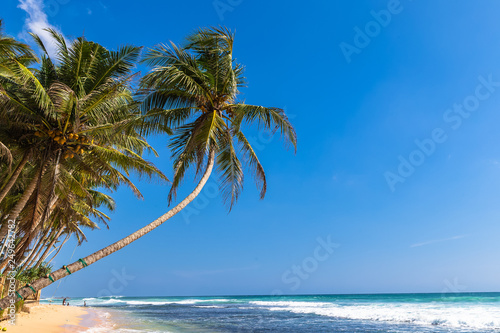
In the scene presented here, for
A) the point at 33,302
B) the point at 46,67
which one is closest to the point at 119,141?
the point at 46,67

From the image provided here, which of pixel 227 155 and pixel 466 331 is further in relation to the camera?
pixel 466 331

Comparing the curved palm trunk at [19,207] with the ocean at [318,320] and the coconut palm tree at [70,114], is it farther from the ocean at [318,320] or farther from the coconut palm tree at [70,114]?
the ocean at [318,320]

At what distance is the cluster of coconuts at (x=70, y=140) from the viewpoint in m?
8.02

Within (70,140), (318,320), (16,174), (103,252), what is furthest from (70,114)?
(318,320)

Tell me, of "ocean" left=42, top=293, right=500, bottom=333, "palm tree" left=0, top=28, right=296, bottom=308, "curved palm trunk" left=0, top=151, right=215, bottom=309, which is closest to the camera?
"curved palm trunk" left=0, top=151, right=215, bottom=309

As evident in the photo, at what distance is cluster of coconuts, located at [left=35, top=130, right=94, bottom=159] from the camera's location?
26.3ft

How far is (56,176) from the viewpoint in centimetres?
796

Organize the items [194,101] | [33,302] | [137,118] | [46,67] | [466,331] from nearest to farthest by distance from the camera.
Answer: [137,118]
[194,101]
[46,67]
[466,331]
[33,302]

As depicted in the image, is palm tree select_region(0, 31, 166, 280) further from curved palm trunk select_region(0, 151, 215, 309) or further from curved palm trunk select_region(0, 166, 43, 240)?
curved palm trunk select_region(0, 151, 215, 309)

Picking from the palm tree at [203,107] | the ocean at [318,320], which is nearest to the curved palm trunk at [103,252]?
the palm tree at [203,107]

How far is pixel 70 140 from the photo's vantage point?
8.23 m

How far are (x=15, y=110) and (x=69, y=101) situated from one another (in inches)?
52.8

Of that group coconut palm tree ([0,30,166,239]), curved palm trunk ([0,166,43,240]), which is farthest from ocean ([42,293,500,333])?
coconut palm tree ([0,30,166,239])

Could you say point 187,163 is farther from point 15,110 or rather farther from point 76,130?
point 15,110
